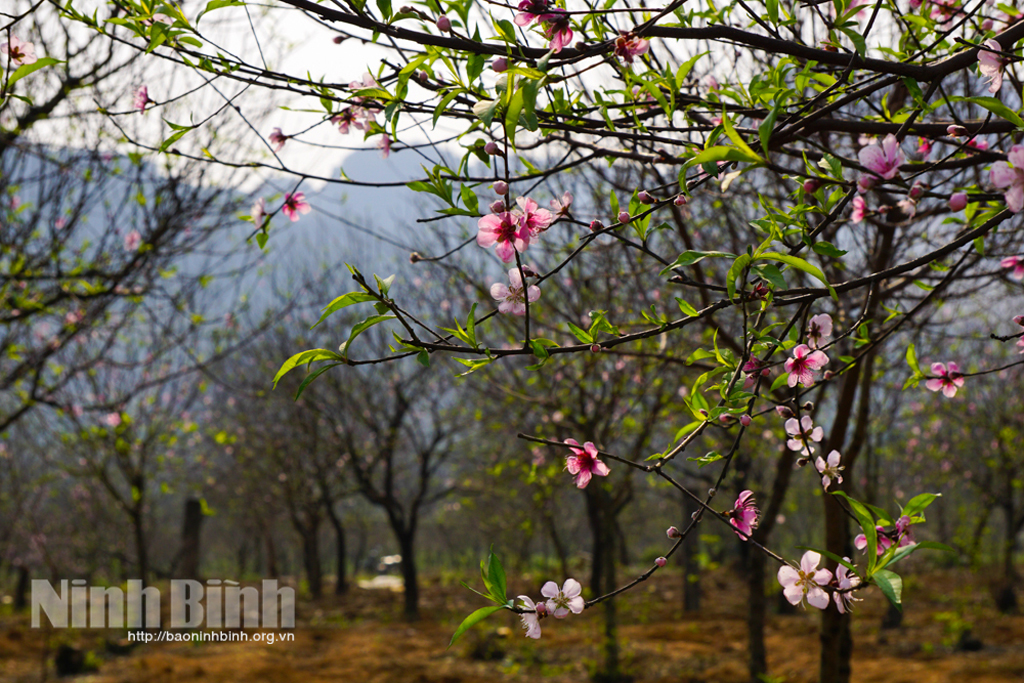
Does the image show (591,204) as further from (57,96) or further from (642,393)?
(57,96)

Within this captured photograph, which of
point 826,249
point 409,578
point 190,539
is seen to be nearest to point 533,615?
point 826,249

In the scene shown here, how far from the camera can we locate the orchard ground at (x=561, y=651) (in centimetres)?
715

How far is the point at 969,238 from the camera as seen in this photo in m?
1.20

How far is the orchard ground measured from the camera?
7152 mm

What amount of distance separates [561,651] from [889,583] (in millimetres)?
8491

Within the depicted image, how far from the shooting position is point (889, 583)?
101cm

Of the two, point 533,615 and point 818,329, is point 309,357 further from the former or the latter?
point 818,329

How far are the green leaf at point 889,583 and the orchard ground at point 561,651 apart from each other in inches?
201

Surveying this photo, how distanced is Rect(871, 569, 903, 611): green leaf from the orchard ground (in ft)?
16.7

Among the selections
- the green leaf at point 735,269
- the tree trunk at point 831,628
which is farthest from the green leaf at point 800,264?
the tree trunk at point 831,628

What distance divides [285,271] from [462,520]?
34.5 ft

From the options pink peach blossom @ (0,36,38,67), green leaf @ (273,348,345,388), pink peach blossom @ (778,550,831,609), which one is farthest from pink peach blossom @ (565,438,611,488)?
pink peach blossom @ (0,36,38,67)

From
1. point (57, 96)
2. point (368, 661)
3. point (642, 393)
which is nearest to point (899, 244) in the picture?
point (642, 393)

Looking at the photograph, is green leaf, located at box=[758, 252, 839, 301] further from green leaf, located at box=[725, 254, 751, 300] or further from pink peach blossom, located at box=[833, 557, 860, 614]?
pink peach blossom, located at box=[833, 557, 860, 614]
